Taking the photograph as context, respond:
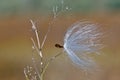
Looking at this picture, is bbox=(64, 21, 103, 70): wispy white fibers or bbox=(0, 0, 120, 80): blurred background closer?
bbox=(64, 21, 103, 70): wispy white fibers

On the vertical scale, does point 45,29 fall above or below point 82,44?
below

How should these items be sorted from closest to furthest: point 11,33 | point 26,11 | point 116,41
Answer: point 116,41, point 11,33, point 26,11

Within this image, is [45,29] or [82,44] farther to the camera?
[45,29]

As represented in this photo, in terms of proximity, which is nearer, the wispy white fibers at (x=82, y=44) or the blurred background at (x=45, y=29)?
the wispy white fibers at (x=82, y=44)

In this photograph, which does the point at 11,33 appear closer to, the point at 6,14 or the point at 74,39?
the point at 6,14

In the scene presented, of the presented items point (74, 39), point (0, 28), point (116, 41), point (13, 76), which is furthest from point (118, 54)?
point (74, 39)
